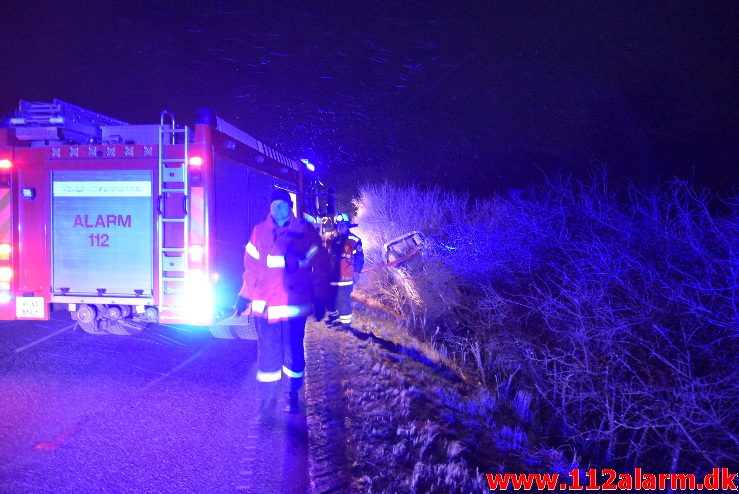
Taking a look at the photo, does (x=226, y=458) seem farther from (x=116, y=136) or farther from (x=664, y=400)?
(x=116, y=136)

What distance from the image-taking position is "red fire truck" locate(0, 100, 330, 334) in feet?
16.7

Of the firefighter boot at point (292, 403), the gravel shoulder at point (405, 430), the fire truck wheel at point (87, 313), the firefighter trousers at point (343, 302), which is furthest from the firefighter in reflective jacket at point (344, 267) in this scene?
the fire truck wheel at point (87, 313)

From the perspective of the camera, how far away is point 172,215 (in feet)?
17.0

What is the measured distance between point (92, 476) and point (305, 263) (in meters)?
2.18

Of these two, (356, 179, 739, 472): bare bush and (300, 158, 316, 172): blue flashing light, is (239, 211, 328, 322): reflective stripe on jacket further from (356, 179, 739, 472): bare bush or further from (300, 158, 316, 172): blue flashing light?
(300, 158, 316, 172): blue flashing light

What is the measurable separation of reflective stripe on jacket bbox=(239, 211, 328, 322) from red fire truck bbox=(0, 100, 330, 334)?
1.02 meters

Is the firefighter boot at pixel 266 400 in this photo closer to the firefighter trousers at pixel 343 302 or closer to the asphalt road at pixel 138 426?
the asphalt road at pixel 138 426

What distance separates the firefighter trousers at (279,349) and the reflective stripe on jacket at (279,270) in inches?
3.8

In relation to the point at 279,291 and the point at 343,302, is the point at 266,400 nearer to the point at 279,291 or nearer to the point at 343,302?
the point at 279,291

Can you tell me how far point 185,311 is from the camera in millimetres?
5141

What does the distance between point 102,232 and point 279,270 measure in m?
2.46

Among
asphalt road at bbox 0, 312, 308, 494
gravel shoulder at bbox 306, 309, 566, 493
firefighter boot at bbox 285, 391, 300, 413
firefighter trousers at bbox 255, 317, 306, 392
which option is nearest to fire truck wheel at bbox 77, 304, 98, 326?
asphalt road at bbox 0, 312, 308, 494

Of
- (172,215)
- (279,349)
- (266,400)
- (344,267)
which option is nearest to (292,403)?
(266,400)

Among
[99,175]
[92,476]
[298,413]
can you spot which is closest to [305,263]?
[298,413]
